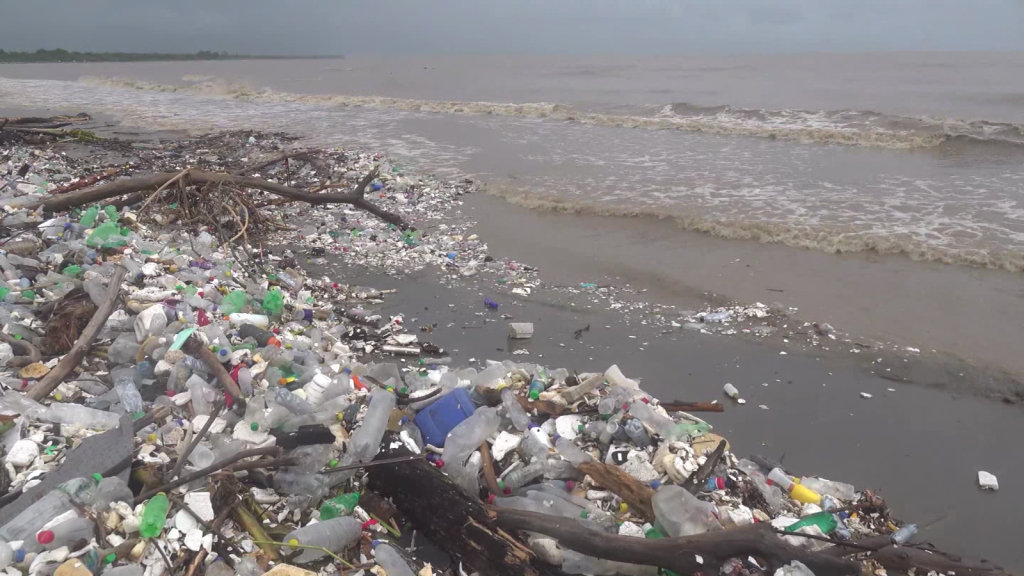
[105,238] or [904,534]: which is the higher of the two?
[105,238]

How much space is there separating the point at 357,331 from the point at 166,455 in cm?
214

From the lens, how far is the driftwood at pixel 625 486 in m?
2.56

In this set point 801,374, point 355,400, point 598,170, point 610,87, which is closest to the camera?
point 355,400

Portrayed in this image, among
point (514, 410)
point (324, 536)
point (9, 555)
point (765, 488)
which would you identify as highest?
point (9, 555)

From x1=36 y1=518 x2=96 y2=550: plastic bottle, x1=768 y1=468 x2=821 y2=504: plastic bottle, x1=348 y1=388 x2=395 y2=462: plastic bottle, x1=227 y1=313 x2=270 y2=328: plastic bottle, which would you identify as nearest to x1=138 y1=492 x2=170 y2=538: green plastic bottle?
x1=36 y1=518 x2=96 y2=550: plastic bottle

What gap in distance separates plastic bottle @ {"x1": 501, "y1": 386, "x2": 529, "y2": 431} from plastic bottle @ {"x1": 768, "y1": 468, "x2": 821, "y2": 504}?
1.28 meters

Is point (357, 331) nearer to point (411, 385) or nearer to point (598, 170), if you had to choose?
point (411, 385)

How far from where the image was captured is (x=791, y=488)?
114 inches

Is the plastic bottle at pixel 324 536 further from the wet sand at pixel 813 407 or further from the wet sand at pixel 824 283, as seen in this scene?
the wet sand at pixel 824 283

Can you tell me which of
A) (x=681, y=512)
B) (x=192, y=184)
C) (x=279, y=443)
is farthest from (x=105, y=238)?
(x=681, y=512)

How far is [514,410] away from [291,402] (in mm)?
1189

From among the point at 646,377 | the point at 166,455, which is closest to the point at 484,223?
the point at 646,377

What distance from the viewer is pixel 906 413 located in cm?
368

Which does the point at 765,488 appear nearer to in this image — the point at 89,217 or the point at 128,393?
the point at 128,393
